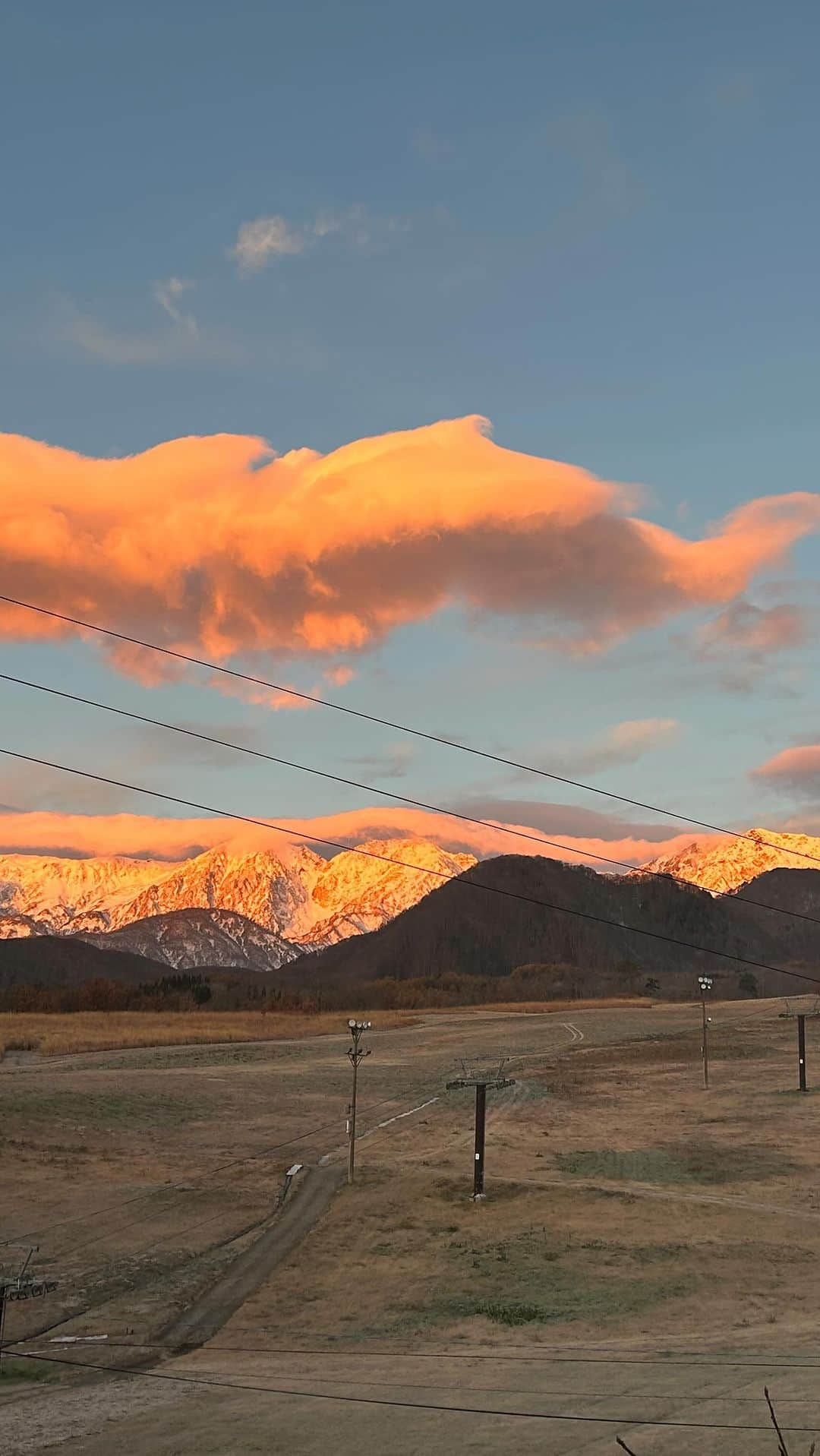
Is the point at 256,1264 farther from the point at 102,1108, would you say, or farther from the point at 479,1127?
the point at 102,1108

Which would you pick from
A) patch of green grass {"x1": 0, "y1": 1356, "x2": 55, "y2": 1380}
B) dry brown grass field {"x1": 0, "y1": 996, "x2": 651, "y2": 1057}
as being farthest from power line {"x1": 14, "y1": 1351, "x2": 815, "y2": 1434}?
dry brown grass field {"x1": 0, "y1": 996, "x2": 651, "y2": 1057}

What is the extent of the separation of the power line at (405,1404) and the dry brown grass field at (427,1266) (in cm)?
9

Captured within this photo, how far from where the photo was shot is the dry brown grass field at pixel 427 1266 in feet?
74.4

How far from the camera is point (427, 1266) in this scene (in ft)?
121

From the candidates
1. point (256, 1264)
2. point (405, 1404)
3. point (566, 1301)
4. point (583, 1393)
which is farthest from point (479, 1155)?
point (405, 1404)

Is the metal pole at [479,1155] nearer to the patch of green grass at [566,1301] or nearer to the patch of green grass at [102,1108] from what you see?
the patch of green grass at [566,1301]

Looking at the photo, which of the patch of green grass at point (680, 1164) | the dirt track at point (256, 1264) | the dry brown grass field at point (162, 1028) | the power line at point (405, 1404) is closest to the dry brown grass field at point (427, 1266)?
the power line at point (405, 1404)

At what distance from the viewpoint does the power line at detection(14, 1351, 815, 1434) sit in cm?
2089

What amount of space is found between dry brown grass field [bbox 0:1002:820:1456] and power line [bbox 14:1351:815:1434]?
0.09 meters

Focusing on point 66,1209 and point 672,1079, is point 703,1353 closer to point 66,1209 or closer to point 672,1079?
point 66,1209

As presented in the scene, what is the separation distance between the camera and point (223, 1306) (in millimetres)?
33125

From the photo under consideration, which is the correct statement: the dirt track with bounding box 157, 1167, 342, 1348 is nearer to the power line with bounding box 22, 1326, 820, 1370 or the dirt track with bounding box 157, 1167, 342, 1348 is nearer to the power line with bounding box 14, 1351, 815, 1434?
the power line with bounding box 22, 1326, 820, 1370

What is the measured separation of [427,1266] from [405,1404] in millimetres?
13482

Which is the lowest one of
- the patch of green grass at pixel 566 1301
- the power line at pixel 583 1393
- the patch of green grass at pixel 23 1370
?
the patch of green grass at pixel 23 1370
